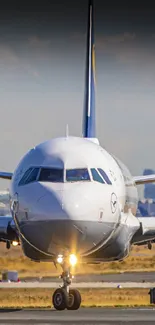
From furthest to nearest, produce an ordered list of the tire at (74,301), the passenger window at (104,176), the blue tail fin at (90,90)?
the blue tail fin at (90,90) → the tire at (74,301) → the passenger window at (104,176)

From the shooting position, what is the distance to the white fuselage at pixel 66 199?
96.6 ft

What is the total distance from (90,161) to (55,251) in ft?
9.85

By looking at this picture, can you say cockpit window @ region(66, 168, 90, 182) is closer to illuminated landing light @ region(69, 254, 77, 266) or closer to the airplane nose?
the airplane nose

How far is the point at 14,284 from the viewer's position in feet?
171

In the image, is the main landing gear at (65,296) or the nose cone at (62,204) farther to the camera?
the main landing gear at (65,296)

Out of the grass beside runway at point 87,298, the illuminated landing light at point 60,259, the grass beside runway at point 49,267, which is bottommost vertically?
the grass beside runway at point 49,267

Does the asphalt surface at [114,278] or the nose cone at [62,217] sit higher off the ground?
the nose cone at [62,217]

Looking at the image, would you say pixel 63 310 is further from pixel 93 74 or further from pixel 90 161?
pixel 93 74

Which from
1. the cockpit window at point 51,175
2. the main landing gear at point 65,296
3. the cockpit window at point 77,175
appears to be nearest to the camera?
the cockpit window at point 51,175

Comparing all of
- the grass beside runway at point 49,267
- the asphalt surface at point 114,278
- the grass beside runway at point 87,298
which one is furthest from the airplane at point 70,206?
the grass beside runway at point 49,267

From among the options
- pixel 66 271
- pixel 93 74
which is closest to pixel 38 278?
pixel 93 74

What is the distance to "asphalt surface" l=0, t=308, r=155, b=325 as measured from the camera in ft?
99.3

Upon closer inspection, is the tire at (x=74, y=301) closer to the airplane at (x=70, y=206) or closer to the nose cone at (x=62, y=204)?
the airplane at (x=70, y=206)

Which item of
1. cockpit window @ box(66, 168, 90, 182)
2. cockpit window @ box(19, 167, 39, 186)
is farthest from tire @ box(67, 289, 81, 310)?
cockpit window @ box(66, 168, 90, 182)
